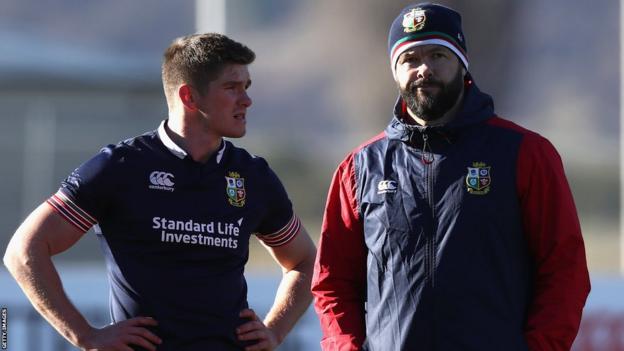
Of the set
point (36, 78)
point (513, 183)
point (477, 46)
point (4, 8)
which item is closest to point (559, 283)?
point (513, 183)

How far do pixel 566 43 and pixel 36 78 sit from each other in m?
24.6

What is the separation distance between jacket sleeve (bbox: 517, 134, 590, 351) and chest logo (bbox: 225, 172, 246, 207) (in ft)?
3.16

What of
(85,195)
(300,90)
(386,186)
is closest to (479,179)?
(386,186)

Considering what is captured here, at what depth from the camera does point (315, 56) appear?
131ft

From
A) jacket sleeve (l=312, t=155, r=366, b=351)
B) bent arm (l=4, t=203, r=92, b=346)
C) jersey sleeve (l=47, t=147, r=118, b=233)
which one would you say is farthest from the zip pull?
bent arm (l=4, t=203, r=92, b=346)

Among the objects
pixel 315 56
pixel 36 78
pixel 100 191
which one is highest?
pixel 315 56

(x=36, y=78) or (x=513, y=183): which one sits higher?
(x=36, y=78)

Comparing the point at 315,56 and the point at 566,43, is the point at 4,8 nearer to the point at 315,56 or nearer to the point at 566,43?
the point at 315,56

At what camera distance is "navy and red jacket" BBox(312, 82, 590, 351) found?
3.70 m

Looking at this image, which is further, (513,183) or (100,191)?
(100,191)

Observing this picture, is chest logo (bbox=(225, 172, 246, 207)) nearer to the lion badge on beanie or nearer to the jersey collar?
the jersey collar

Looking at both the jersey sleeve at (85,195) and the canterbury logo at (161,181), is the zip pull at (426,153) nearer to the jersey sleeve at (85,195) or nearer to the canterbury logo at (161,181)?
the canterbury logo at (161,181)

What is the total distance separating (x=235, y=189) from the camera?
4176 millimetres

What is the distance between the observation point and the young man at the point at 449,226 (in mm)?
3705
